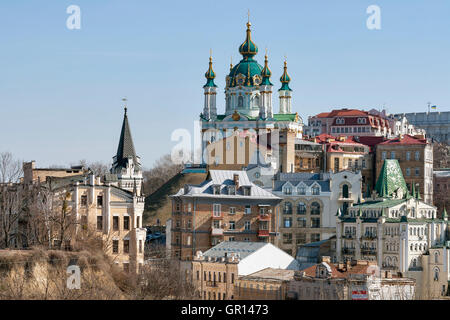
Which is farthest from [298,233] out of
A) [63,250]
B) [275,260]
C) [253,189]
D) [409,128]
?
[409,128]

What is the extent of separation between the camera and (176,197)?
313 feet

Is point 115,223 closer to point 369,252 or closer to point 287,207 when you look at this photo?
point 369,252

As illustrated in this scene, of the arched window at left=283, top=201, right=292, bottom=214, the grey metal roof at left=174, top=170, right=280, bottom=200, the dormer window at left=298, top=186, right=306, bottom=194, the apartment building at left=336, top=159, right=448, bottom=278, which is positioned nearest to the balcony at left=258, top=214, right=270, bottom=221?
the grey metal roof at left=174, top=170, right=280, bottom=200

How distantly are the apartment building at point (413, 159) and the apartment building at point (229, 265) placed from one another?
40.2 metres

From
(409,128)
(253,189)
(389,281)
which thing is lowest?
(389,281)

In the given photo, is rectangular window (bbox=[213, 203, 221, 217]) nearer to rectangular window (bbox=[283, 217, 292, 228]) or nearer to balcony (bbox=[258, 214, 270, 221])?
balcony (bbox=[258, 214, 270, 221])

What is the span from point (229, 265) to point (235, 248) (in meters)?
5.08

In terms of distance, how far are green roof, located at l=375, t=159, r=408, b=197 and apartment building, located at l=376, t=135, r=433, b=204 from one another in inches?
482

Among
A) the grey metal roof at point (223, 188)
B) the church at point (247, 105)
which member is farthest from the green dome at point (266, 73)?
the grey metal roof at point (223, 188)

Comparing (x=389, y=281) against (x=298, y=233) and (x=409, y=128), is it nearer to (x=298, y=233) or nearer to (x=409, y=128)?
(x=298, y=233)

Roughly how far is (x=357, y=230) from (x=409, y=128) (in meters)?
103

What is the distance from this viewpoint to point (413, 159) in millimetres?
125812

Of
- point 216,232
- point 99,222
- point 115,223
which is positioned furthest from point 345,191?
point 99,222
